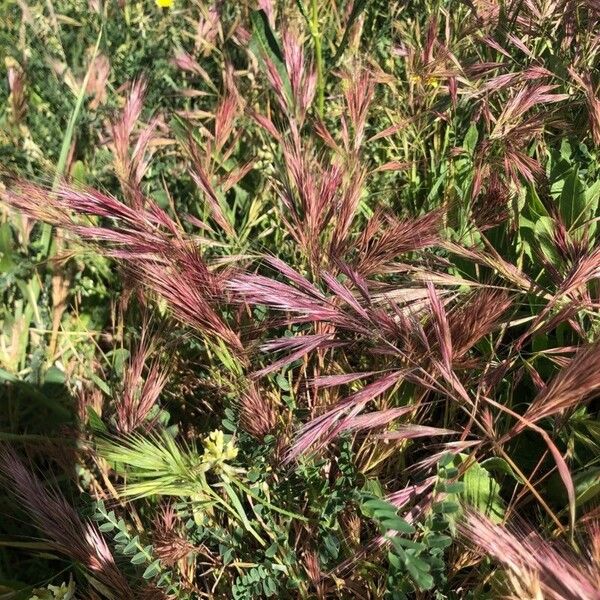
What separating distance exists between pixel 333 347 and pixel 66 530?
43cm

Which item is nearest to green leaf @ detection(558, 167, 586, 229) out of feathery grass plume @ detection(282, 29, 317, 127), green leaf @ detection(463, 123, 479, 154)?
green leaf @ detection(463, 123, 479, 154)

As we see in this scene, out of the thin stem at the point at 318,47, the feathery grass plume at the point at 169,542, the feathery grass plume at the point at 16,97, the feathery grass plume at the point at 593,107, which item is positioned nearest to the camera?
the feathery grass plume at the point at 169,542

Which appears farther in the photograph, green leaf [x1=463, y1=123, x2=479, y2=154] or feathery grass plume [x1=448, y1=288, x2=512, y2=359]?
green leaf [x1=463, y1=123, x2=479, y2=154]

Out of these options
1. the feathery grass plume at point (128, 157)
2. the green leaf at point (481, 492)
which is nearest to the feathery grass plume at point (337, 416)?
the green leaf at point (481, 492)

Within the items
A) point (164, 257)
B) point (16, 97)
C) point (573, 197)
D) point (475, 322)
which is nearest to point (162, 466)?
point (164, 257)

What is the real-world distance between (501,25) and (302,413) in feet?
2.67

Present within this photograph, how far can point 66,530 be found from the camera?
2.86ft

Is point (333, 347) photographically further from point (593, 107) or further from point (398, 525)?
point (593, 107)

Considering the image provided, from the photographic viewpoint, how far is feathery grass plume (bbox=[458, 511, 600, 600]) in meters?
0.58

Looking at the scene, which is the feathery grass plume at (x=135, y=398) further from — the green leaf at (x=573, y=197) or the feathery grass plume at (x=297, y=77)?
the green leaf at (x=573, y=197)

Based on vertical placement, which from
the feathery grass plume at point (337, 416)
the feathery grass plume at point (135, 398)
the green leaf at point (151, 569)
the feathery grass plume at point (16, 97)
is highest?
the feathery grass plume at point (337, 416)

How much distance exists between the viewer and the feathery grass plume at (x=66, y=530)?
2.82ft

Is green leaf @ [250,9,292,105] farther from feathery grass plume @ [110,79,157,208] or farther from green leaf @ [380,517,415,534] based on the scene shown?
green leaf @ [380,517,415,534]

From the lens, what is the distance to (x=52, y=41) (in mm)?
1854
